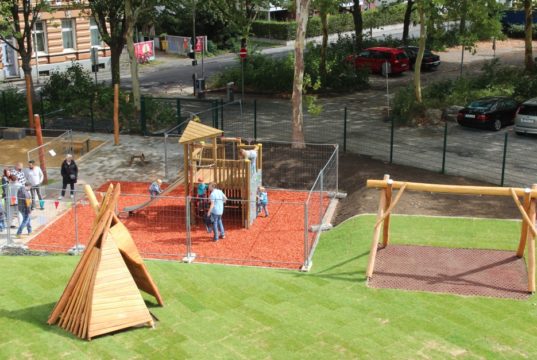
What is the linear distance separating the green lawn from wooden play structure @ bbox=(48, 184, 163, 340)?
0.20 metres

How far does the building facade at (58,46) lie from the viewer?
1829 inches

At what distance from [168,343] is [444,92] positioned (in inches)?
1011

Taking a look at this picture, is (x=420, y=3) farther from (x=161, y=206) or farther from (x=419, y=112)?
(x=161, y=206)

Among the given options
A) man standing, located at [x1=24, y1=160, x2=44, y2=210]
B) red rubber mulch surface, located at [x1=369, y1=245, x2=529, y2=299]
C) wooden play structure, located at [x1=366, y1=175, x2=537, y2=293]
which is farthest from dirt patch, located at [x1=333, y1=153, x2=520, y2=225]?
man standing, located at [x1=24, y1=160, x2=44, y2=210]

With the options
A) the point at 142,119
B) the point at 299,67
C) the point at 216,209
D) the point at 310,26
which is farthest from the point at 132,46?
the point at 310,26

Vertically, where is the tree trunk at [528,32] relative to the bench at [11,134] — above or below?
above

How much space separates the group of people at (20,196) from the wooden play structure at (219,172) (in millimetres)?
3300

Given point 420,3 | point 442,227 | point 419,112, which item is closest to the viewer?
point 442,227

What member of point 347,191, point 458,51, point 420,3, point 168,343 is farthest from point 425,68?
point 168,343

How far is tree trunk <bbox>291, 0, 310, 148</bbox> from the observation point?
2530 cm

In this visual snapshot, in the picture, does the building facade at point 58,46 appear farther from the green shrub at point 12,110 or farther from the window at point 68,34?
the green shrub at point 12,110

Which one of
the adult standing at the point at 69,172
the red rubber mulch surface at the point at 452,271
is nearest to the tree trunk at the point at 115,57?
the adult standing at the point at 69,172

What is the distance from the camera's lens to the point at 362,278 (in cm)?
1457

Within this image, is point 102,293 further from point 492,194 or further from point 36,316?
point 492,194
